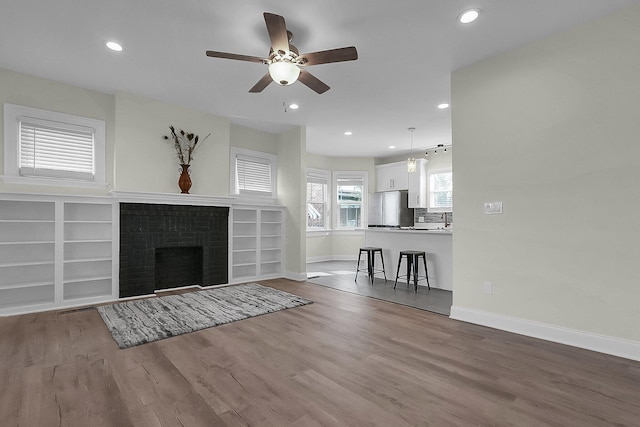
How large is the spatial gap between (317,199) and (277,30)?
20.4ft

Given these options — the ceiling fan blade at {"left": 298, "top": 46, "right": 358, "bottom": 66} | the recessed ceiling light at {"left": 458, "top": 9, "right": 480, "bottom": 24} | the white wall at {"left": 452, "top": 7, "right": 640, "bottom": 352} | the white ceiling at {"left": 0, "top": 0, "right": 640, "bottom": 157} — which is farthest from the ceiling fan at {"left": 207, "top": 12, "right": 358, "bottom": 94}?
the white wall at {"left": 452, "top": 7, "right": 640, "bottom": 352}

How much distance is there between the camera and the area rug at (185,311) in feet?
9.78

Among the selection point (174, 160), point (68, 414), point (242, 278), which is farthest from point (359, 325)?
point (174, 160)

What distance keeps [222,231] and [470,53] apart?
4358mm

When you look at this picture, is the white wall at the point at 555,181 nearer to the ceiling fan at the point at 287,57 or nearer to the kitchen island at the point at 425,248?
the kitchen island at the point at 425,248

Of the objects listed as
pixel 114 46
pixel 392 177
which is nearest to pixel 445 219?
pixel 392 177

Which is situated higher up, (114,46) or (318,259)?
(114,46)

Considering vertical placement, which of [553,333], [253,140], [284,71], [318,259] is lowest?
[318,259]

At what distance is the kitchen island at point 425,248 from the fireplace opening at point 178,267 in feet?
10.8

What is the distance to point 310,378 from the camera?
213 cm

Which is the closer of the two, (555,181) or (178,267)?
(555,181)

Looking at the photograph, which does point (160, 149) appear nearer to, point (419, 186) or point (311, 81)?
point (311, 81)

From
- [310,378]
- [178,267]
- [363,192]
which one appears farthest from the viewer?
[363,192]

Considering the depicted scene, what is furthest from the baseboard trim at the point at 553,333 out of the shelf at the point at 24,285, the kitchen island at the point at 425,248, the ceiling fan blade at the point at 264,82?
the shelf at the point at 24,285
